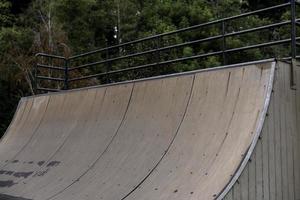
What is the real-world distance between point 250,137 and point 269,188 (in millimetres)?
627

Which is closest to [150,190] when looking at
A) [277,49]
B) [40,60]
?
[277,49]

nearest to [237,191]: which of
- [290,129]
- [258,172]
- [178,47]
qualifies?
[258,172]

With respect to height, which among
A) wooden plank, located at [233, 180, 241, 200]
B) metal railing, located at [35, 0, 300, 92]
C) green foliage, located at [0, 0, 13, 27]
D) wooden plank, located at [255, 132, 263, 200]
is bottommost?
wooden plank, located at [233, 180, 241, 200]

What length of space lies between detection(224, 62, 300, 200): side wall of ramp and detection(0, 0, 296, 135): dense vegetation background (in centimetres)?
1355

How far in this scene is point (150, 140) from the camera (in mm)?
6684

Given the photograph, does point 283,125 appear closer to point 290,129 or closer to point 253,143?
point 290,129

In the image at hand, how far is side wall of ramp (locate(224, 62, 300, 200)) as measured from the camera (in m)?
5.09

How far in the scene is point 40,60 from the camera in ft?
64.7

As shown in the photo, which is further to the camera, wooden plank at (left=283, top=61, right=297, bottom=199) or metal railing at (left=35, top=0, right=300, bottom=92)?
metal railing at (left=35, top=0, right=300, bottom=92)

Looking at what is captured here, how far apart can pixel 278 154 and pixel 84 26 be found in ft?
57.9

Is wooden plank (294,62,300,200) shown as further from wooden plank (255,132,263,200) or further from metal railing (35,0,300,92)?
wooden plank (255,132,263,200)

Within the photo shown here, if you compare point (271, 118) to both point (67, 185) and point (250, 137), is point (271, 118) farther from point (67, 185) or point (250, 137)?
point (67, 185)

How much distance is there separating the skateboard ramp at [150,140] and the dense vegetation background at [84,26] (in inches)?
442

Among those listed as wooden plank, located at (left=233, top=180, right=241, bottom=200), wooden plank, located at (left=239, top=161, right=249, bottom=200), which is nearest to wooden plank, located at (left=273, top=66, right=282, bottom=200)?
wooden plank, located at (left=239, top=161, right=249, bottom=200)
